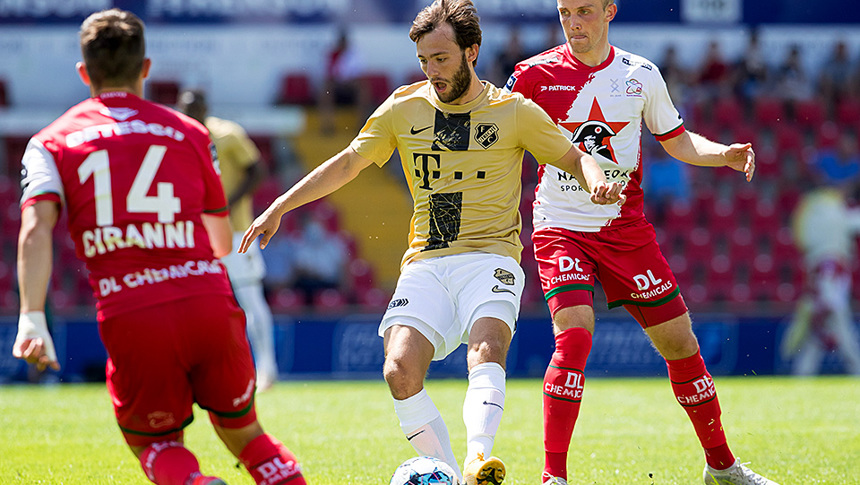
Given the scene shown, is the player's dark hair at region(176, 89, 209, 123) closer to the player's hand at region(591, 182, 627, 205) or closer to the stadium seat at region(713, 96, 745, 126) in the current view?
the player's hand at region(591, 182, 627, 205)

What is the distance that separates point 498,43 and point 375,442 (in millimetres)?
12905

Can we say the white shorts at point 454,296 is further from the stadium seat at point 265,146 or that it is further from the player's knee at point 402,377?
the stadium seat at point 265,146

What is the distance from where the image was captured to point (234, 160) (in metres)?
10.5

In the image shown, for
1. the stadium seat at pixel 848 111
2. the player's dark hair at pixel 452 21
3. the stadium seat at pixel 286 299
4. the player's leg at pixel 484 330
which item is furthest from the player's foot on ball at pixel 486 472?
the stadium seat at pixel 848 111

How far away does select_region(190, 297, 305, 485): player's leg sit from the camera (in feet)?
12.0

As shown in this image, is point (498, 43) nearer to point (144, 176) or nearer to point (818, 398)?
point (818, 398)

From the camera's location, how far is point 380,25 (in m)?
19.9

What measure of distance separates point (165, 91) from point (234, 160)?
9.07 m

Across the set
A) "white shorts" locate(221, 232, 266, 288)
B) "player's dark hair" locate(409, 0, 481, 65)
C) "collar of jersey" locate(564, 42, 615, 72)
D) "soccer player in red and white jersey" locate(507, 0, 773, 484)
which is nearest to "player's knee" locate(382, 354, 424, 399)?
"soccer player in red and white jersey" locate(507, 0, 773, 484)

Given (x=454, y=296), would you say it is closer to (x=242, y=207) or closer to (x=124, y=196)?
(x=124, y=196)

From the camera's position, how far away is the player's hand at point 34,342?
3.42 metres

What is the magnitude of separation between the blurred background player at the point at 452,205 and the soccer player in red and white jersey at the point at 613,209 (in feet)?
1.39

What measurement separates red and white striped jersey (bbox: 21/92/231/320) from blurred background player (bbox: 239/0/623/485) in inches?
36.2

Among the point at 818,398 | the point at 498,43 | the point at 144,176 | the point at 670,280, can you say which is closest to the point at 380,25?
the point at 498,43
